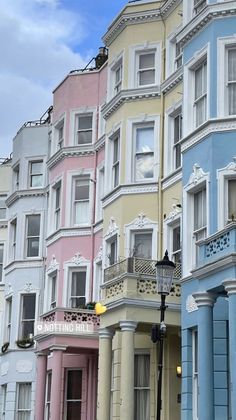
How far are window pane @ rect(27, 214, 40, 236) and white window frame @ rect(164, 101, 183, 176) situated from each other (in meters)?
11.2

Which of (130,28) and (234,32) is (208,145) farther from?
(130,28)

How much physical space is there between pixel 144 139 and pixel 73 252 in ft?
21.1

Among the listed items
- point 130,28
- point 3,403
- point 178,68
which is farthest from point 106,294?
point 3,403

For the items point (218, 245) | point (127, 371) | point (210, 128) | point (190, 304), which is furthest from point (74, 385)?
point (218, 245)

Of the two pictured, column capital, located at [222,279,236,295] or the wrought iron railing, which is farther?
the wrought iron railing

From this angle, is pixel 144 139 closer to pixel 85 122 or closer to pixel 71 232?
pixel 71 232

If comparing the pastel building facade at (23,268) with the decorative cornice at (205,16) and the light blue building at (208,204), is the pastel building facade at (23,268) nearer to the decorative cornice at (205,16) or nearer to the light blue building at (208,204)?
the light blue building at (208,204)

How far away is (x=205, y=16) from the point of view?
23.1 m

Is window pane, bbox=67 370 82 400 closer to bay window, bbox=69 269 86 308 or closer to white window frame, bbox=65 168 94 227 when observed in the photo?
bay window, bbox=69 269 86 308

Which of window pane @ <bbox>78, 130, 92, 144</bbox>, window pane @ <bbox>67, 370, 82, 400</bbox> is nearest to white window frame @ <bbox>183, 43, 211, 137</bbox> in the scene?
window pane @ <bbox>78, 130, 92, 144</bbox>

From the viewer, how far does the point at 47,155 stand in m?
36.9

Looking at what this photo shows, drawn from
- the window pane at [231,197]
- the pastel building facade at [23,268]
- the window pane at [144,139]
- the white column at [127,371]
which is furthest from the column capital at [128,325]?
the pastel building facade at [23,268]

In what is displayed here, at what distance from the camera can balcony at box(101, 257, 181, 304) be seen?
78.2ft

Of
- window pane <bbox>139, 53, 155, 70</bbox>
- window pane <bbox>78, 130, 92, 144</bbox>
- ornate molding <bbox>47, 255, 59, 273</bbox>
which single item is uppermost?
window pane <bbox>139, 53, 155, 70</bbox>
